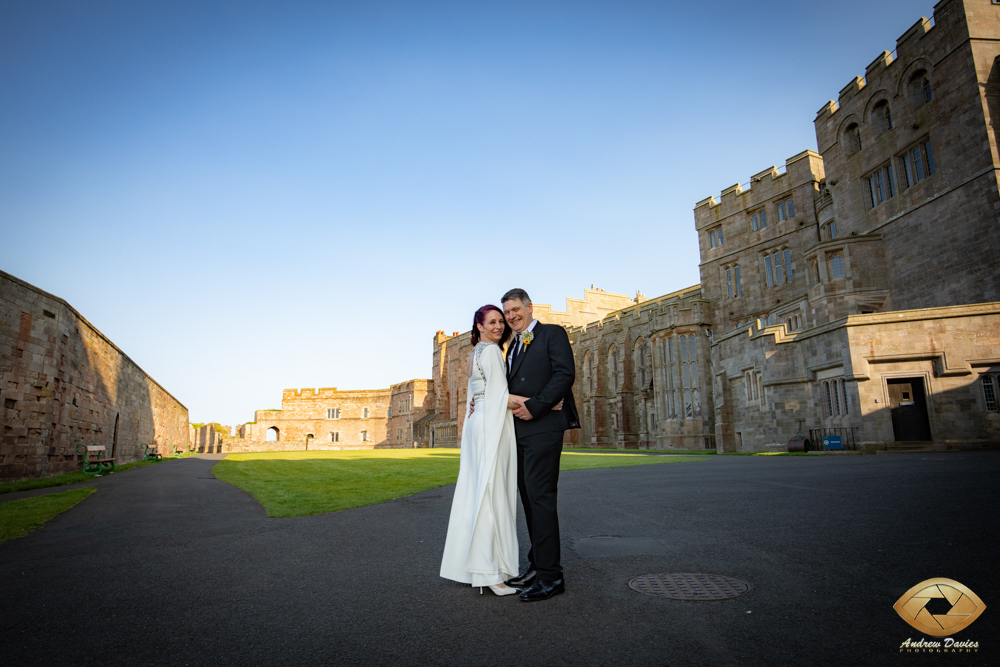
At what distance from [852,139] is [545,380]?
3006 cm

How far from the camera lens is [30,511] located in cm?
723

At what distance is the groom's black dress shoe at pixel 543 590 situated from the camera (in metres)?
3.21

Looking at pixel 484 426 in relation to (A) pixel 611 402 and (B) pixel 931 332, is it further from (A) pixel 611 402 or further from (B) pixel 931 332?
(A) pixel 611 402

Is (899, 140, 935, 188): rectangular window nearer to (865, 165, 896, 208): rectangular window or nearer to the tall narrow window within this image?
(865, 165, 896, 208): rectangular window

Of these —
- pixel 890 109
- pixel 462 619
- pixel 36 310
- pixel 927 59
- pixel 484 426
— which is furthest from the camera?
pixel 890 109

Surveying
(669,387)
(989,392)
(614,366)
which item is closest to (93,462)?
(989,392)

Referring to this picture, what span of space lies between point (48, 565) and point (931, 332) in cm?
2097

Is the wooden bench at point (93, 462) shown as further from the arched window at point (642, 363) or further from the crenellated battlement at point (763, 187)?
the crenellated battlement at point (763, 187)

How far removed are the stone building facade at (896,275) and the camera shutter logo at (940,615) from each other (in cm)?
1618

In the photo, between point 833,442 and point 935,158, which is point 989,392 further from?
point 935,158

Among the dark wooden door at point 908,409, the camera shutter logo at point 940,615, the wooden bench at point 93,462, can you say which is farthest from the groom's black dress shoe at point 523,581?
the dark wooden door at point 908,409

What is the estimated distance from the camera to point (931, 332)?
16812mm

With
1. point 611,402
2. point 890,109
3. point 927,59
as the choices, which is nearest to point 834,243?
point 890,109

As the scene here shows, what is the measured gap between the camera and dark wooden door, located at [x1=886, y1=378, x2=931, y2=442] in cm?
1694
